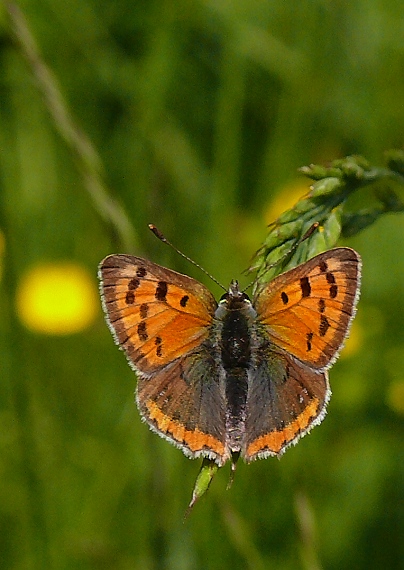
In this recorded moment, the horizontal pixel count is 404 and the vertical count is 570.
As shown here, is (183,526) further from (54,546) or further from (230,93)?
(230,93)

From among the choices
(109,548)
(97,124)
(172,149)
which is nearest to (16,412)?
(109,548)

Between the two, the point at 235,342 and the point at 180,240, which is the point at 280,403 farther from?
the point at 180,240

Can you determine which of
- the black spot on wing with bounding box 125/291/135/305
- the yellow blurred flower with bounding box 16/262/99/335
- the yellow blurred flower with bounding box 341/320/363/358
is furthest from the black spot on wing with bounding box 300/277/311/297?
the yellow blurred flower with bounding box 16/262/99/335

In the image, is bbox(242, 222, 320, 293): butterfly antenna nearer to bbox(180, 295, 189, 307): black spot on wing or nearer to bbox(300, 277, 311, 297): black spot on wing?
bbox(300, 277, 311, 297): black spot on wing

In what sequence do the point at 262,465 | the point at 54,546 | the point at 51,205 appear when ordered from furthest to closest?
the point at 51,205, the point at 262,465, the point at 54,546

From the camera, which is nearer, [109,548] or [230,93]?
[109,548]
